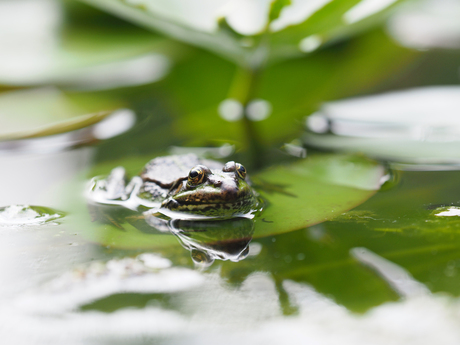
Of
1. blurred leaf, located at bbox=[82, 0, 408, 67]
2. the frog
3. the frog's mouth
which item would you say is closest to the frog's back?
the frog

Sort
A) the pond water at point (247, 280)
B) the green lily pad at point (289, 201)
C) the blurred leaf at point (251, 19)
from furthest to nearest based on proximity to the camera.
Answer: the blurred leaf at point (251, 19) → the green lily pad at point (289, 201) → the pond water at point (247, 280)

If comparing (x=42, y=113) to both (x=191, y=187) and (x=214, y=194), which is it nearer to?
(x=191, y=187)

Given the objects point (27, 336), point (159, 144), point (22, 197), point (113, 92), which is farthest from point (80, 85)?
point (27, 336)

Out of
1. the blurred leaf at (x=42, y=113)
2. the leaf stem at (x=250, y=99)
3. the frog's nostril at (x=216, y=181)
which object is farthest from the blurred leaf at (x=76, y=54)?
the frog's nostril at (x=216, y=181)

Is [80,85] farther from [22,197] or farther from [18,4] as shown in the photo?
[22,197]

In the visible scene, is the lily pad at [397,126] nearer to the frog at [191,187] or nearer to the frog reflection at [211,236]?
the frog at [191,187]
